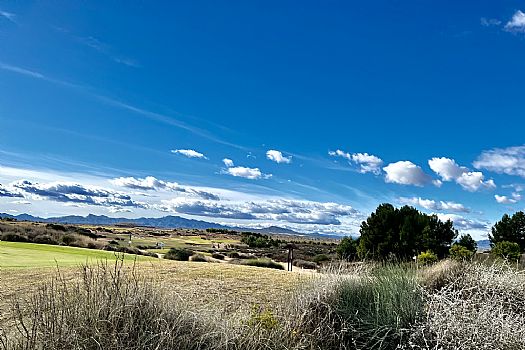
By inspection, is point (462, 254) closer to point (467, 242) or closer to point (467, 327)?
point (467, 327)

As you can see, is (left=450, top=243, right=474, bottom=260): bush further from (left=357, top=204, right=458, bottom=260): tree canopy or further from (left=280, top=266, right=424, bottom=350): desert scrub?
(left=357, top=204, right=458, bottom=260): tree canopy

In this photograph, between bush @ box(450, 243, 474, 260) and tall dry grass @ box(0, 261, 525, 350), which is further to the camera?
bush @ box(450, 243, 474, 260)

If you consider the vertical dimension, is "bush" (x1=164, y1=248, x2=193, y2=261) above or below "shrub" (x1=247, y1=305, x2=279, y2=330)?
above

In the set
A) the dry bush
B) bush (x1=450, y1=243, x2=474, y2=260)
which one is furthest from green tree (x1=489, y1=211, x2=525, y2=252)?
the dry bush

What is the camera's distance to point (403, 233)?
116ft

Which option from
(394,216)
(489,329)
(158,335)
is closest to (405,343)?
(489,329)

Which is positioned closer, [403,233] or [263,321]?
[263,321]

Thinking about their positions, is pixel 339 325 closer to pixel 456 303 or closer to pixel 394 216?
pixel 456 303

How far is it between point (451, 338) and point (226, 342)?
10.6ft

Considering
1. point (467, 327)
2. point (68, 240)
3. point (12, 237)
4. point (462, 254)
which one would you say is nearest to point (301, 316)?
point (467, 327)

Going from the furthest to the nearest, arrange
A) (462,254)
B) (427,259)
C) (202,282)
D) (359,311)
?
(427,259)
(462,254)
(202,282)
(359,311)

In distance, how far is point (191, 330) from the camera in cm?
573

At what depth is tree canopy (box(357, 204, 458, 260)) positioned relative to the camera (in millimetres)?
33812

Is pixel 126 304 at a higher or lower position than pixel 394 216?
lower
